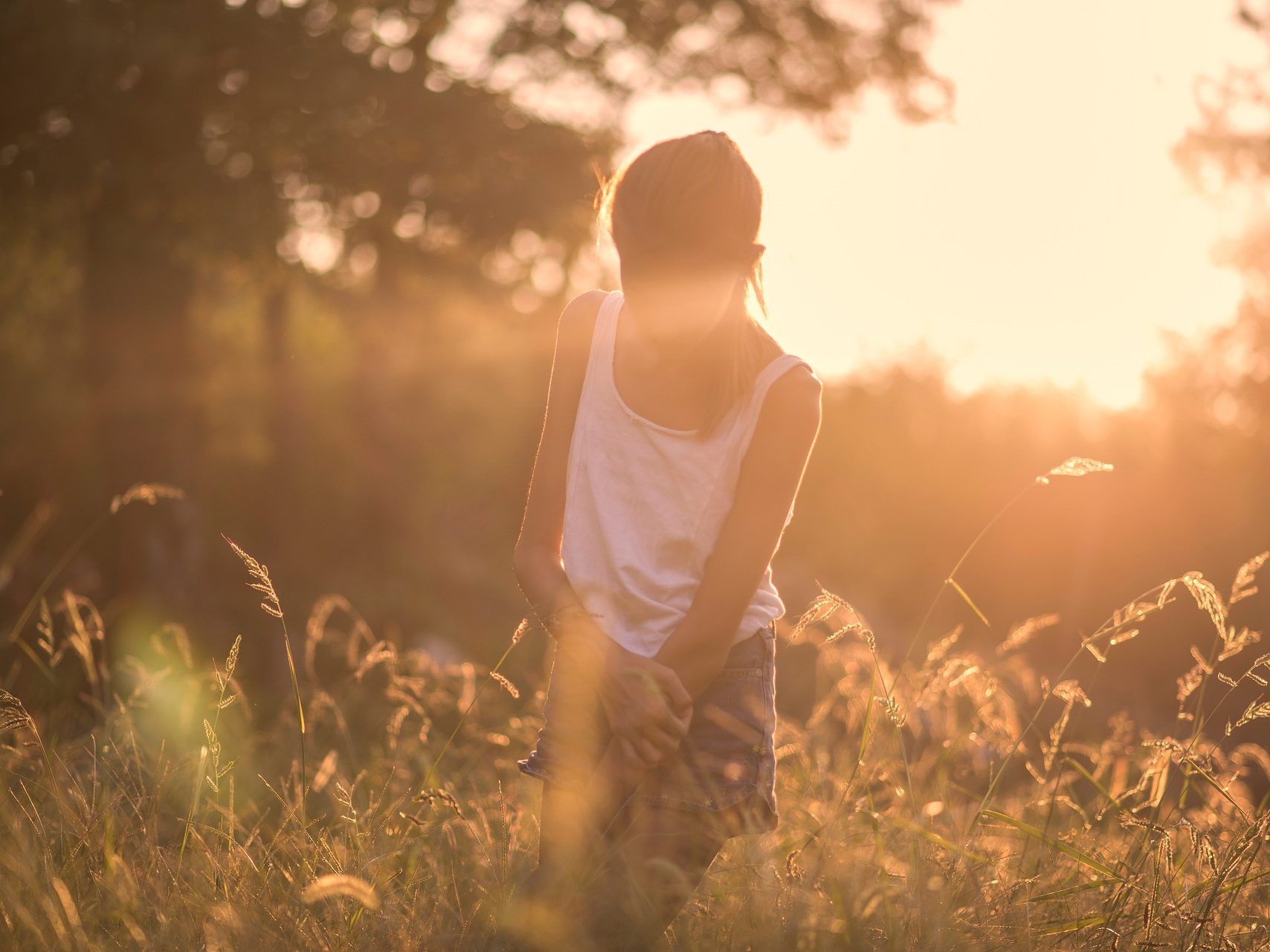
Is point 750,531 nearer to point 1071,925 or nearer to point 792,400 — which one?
point 792,400

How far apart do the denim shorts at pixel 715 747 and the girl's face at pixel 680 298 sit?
0.62 meters

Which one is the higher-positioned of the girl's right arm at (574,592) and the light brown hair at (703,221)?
the light brown hair at (703,221)

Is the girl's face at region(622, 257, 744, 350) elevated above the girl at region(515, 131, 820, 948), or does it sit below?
above

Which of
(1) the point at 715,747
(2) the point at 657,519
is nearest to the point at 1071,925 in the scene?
(1) the point at 715,747

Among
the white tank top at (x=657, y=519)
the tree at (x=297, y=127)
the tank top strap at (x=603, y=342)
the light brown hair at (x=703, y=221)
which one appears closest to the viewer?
the light brown hair at (x=703, y=221)

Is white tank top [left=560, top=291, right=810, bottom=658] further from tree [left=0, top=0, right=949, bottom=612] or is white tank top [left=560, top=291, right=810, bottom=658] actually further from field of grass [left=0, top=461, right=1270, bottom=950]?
tree [left=0, top=0, right=949, bottom=612]

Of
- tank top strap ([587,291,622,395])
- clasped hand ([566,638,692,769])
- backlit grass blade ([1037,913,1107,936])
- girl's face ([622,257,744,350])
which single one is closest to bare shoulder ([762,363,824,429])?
girl's face ([622,257,744,350])

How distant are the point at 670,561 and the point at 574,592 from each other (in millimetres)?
211

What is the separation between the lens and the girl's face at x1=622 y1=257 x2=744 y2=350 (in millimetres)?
2131

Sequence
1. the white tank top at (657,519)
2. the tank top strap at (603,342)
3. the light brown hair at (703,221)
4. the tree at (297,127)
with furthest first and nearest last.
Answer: the tree at (297,127) < the tank top strap at (603,342) < the white tank top at (657,519) < the light brown hair at (703,221)

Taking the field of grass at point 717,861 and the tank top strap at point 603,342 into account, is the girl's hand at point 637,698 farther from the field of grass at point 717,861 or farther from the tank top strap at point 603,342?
the tank top strap at point 603,342

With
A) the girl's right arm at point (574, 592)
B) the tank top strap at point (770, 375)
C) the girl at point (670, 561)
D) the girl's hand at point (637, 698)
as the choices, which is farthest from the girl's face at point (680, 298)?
the girl's hand at point (637, 698)

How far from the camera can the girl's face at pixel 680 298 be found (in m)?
2.13

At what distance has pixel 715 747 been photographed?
7.14ft
